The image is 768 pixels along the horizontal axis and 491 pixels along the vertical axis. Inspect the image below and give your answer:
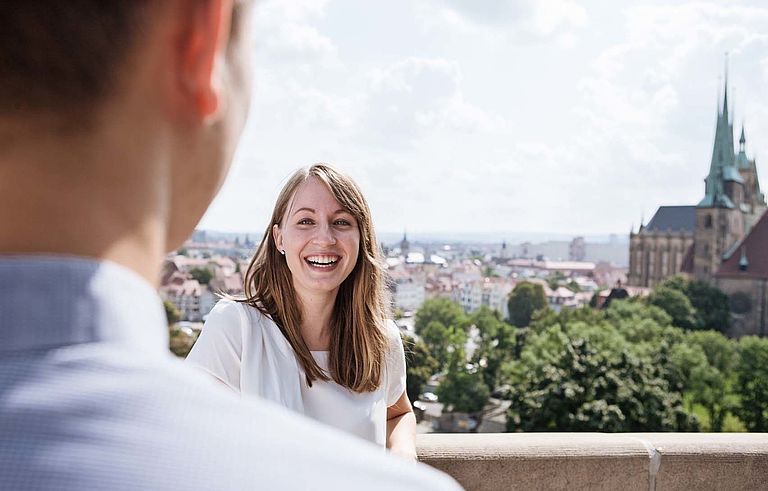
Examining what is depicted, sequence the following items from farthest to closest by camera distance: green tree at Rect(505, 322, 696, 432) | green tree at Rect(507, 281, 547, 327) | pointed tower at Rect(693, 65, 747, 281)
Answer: green tree at Rect(507, 281, 547, 327) → pointed tower at Rect(693, 65, 747, 281) → green tree at Rect(505, 322, 696, 432)

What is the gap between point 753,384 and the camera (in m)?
26.1

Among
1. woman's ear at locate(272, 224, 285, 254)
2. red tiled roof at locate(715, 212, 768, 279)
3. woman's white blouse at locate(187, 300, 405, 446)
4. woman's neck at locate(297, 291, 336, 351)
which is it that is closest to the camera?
woman's white blouse at locate(187, 300, 405, 446)

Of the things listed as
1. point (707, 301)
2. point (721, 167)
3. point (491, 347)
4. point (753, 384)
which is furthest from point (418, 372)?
point (721, 167)

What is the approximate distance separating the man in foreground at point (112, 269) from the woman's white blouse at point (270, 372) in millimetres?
1589

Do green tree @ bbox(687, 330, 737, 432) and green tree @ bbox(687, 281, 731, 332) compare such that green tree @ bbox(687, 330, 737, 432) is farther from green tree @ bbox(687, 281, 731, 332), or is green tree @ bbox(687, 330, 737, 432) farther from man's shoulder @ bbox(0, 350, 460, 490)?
man's shoulder @ bbox(0, 350, 460, 490)

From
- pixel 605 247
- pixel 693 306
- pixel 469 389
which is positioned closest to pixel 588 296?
pixel 693 306

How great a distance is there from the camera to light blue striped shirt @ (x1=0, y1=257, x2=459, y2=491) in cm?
35

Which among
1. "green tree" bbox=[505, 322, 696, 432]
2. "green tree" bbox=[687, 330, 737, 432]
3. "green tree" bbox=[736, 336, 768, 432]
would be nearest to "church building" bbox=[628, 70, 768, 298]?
"green tree" bbox=[687, 330, 737, 432]

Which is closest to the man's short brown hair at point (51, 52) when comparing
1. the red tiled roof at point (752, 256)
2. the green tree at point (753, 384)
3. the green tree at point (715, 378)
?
the green tree at point (753, 384)

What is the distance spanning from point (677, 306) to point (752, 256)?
494 inches

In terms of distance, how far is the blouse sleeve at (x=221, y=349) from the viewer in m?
2.03

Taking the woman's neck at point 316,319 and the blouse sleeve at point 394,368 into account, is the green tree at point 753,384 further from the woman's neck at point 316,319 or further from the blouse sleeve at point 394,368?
the woman's neck at point 316,319

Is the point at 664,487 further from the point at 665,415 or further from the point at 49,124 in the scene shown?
the point at 665,415

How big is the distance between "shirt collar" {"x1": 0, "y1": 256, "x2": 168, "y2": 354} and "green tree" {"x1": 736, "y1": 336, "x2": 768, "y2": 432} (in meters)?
26.2
